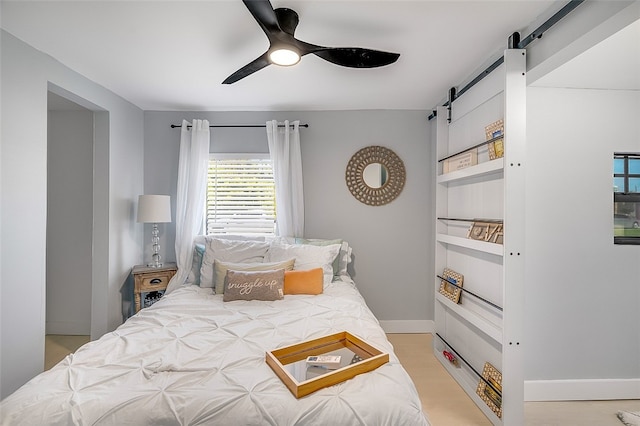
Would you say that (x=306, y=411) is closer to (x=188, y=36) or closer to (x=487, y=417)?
(x=487, y=417)

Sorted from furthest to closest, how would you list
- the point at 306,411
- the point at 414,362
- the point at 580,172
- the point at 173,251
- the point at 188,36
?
1. the point at 173,251
2. the point at 414,362
3. the point at 580,172
4. the point at 188,36
5. the point at 306,411

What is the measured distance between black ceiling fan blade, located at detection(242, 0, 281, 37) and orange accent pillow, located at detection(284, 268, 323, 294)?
1.78m

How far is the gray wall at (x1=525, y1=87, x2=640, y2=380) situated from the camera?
241 cm

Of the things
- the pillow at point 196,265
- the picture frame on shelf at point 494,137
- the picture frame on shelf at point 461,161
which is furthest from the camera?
the pillow at point 196,265

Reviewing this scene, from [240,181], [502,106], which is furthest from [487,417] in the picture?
[240,181]

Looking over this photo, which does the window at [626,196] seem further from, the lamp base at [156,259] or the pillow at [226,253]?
the lamp base at [156,259]

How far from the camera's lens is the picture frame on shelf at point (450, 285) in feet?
9.15

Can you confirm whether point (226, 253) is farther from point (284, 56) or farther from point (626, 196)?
point (626, 196)

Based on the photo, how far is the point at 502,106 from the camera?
221cm

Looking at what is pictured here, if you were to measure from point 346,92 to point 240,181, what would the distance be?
150 centimetres

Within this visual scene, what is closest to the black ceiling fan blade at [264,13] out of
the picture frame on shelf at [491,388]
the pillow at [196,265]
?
the pillow at [196,265]

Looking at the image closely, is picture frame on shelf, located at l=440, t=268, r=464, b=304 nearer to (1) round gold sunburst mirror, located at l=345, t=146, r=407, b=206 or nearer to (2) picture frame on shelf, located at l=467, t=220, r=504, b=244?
(2) picture frame on shelf, located at l=467, t=220, r=504, b=244

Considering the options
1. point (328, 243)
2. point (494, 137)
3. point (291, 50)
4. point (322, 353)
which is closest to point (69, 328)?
point (328, 243)

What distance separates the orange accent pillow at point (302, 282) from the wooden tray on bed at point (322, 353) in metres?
0.91
